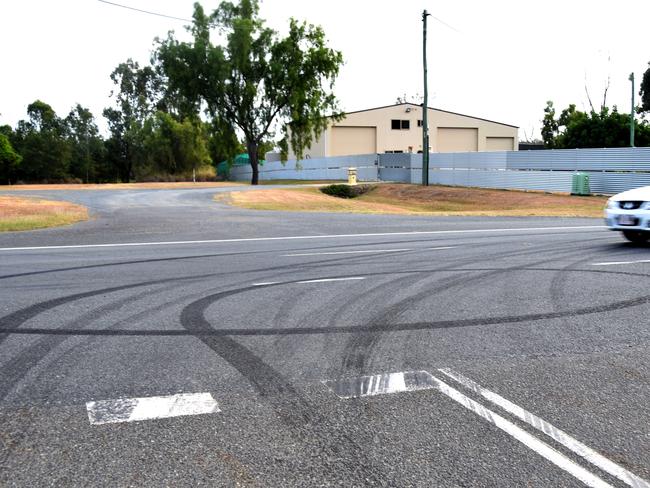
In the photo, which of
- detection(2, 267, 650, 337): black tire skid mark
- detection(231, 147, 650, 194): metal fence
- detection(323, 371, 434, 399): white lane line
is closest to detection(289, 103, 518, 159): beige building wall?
detection(231, 147, 650, 194): metal fence

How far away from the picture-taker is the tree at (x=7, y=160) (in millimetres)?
63875

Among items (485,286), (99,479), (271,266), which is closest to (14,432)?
(99,479)

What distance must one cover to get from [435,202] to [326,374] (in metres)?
30.4

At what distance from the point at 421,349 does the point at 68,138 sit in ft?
263

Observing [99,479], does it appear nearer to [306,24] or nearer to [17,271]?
[17,271]

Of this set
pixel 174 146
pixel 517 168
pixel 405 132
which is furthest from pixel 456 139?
pixel 174 146

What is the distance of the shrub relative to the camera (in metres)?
39.4

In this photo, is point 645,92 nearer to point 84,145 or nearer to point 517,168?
point 517,168

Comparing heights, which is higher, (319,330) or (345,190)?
(345,190)

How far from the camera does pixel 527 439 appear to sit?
3.54m

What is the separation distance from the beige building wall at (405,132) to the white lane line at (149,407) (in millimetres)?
56710

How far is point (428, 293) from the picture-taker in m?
7.63

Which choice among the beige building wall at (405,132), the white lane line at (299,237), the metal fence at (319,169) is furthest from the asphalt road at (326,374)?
the beige building wall at (405,132)

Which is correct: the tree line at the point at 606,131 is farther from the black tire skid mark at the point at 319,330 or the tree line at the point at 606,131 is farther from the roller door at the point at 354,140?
the black tire skid mark at the point at 319,330
